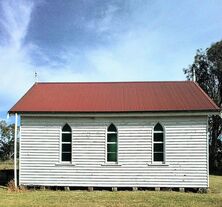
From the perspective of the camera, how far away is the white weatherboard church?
79.9 feet

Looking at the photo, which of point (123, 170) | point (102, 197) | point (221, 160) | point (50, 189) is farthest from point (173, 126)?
point (221, 160)

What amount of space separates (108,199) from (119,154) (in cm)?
455

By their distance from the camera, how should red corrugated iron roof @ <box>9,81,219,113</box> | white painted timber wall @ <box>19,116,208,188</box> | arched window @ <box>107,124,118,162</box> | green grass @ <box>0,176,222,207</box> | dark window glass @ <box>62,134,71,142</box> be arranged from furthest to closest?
1. dark window glass @ <box>62,134,71,142</box>
2. red corrugated iron roof @ <box>9,81,219,113</box>
3. arched window @ <box>107,124,118,162</box>
4. white painted timber wall @ <box>19,116,208,188</box>
5. green grass @ <box>0,176,222,207</box>

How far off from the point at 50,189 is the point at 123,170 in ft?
13.5

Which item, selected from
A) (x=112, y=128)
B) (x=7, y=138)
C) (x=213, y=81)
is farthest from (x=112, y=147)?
(x=7, y=138)

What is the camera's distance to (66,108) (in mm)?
25328

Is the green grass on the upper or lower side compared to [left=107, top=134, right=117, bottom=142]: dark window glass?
lower

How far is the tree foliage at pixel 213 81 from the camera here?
52938 millimetres

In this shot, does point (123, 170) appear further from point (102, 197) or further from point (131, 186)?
point (102, 197)

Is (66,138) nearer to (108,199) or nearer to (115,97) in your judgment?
(115,97)

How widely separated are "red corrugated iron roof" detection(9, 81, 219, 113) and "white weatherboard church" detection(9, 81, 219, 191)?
0.35ft

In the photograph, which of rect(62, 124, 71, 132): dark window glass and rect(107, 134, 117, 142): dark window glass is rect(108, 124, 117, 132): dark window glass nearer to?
rect(107, 134, 117, 142): dark window glass

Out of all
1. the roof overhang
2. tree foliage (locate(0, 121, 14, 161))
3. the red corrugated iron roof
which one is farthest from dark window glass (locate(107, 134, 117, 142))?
tree foliage (locate(0, 121, 14, 161))

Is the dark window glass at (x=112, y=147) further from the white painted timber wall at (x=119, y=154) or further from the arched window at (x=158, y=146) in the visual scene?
the arched window at (x=158, y=146)
